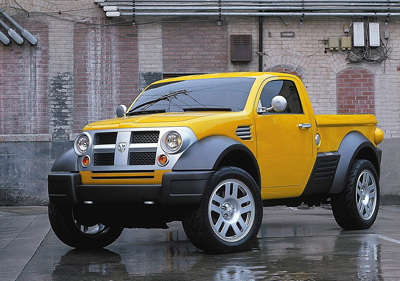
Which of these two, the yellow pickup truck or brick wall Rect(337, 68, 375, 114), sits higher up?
brick wall Rect(337, 68, 375, 114)

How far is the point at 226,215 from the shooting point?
690 cm

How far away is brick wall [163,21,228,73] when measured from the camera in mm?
15312

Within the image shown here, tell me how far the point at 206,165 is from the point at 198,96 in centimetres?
148

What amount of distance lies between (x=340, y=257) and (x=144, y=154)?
1.93 meters

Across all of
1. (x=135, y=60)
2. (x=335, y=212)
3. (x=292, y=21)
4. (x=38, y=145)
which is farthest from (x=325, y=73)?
(x=335, y=212)

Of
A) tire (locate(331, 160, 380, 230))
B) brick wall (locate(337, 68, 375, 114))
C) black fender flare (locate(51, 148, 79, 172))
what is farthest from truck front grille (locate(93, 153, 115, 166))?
brick wall (locate(337, 68, 375, 114))

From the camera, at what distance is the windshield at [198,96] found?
776cm

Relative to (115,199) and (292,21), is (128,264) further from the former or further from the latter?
(292,21)

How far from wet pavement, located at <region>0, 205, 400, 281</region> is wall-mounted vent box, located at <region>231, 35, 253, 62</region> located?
6288mm

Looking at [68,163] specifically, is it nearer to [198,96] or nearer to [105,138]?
[105,138]

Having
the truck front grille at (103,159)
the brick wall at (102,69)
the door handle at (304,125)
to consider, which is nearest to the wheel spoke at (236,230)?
the truck front grille at (103,159)

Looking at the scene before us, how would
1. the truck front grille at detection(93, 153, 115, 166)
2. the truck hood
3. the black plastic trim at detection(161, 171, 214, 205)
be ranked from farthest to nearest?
the truck front grille at detection(93, 153, 115, 166), the truck hood, the black plastic trim at detection(161, 171, 214, 205)

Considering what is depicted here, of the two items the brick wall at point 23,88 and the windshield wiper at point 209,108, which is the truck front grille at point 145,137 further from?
the brick wall at point 23,88

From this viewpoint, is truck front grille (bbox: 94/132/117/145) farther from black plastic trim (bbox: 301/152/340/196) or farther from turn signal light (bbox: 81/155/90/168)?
black plastic trim (bbox: 301/152/340/196)
